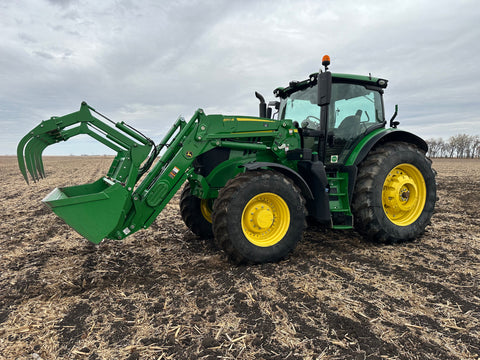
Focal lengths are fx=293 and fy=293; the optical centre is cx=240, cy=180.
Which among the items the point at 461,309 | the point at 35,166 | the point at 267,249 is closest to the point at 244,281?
the point at 267,249

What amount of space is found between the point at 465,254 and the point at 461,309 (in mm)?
1698

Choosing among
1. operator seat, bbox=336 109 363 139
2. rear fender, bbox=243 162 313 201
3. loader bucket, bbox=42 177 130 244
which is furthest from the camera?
operator seat, bbox=336 109 363 139

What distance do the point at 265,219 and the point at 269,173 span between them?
58 centimetres

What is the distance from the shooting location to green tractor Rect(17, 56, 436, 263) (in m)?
3.43

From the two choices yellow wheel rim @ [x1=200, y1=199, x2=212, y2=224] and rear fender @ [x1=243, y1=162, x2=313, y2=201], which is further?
yellow wheel rim @ [x1=200, y1=199, x2=212, y2=224]

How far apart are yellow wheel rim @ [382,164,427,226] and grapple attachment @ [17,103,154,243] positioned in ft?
11.7

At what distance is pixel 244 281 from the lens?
3182mm

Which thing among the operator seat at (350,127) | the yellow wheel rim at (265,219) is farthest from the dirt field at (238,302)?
the operator seat at (350,127)

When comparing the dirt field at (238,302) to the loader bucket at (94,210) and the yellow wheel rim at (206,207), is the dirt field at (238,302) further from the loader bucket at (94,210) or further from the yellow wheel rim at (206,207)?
the loader bucket at (94,210)

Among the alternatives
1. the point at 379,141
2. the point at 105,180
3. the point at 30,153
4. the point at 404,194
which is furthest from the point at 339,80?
the point at 30,153

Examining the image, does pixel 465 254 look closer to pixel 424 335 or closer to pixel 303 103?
pixel 424 335

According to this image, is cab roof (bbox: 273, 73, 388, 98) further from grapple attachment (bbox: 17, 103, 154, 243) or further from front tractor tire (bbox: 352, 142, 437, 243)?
grapple attachment (bbox: 17, 103, 154, 243)

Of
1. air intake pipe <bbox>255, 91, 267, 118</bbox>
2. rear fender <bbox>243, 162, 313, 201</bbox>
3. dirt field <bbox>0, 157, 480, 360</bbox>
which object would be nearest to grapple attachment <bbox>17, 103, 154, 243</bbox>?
dirt field <bbox>0, 157, 480, 360</bbox>

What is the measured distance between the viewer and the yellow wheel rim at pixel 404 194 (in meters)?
4.52
